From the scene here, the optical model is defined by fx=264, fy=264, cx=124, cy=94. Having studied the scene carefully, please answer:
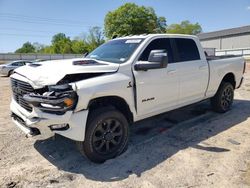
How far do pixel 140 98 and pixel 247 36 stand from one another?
69.6m

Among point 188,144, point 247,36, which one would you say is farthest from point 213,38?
point 188,144

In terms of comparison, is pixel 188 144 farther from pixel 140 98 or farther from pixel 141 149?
pixel 140 98

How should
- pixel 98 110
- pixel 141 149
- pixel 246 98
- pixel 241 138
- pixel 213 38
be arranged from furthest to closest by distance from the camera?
pixel 213 38, pixel 246 98, pixel 241 138, pixel 141 149, pixel 98 110

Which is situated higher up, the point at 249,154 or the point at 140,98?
the point at 140,98

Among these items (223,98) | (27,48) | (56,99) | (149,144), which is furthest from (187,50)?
(27,48)

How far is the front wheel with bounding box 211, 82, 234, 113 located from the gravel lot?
83 centimetres

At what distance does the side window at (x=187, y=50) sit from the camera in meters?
5.41

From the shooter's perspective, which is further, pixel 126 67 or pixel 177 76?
pixel 177 76

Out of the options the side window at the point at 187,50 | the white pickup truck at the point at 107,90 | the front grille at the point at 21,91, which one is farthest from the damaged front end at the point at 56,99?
the side window at the point at 187,50

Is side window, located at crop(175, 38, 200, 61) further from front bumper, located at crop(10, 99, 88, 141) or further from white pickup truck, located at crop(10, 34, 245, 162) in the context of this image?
front bumper, located at crop(10, 99, 88, 141)

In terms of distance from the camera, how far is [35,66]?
435cm

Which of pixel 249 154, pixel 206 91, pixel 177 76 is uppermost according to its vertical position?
pixel 177 76

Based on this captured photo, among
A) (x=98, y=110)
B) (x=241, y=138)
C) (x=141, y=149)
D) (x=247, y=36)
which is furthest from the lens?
(x=247, y=36)

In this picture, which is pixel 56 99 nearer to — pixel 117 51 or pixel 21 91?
pixel 21 91
